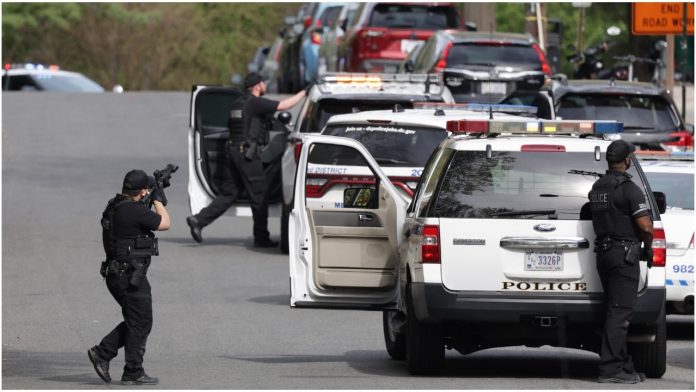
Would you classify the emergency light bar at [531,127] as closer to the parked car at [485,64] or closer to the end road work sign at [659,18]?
the parked car at [485,64]

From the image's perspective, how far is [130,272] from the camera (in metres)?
10.9

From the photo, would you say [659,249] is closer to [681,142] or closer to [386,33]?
[681,142]

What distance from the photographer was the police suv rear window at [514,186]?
10695 millimetres

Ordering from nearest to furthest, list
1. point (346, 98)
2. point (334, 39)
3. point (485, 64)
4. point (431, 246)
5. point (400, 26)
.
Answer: point (431, 246) < point (346, 98) < point (485, 64) < point (400, 26) < point (334, 39)

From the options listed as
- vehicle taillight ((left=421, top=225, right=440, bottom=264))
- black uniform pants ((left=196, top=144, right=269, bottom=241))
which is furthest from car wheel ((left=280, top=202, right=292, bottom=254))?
vehicle taillight ((left=421, top=225, right=440, bottom=264))

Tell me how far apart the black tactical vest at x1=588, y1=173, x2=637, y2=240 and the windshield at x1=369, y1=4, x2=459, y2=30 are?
18.7m

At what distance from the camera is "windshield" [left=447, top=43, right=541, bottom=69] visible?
25.2 m

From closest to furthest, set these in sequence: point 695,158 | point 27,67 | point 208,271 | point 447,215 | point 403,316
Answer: point 447,215 < point 403,316 < point 695,158 < point 208,271 < point 27,67

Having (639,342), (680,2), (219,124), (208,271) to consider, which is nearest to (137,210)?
(639,342)

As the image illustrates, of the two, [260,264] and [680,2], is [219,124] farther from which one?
[680,2]

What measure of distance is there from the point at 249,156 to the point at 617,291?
9387mm

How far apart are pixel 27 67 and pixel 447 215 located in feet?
108

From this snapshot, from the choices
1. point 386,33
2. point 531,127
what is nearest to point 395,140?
→ point 531,127

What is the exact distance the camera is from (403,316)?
1179 cm
